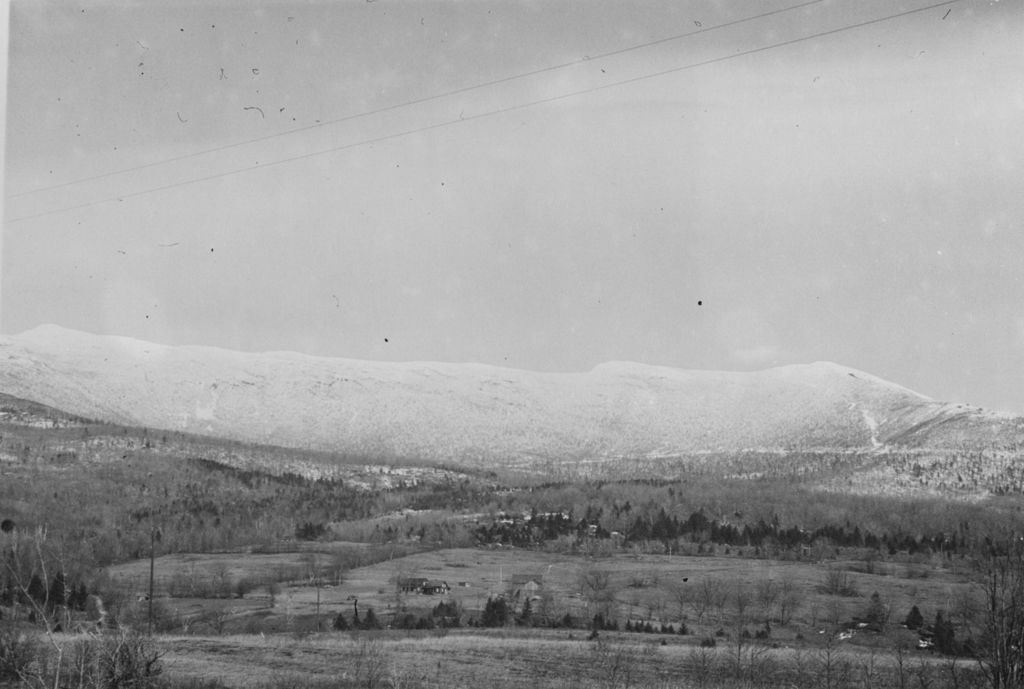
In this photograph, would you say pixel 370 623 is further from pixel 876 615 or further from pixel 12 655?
pixel 12 655

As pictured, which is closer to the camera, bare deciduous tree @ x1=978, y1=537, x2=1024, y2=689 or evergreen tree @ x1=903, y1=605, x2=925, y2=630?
bare deciduous tree @ x1=978, y1=537, x2=1024, y2=689

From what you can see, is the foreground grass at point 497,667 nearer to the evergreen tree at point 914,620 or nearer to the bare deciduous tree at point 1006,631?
the bare deciduous tree at point 1006,631

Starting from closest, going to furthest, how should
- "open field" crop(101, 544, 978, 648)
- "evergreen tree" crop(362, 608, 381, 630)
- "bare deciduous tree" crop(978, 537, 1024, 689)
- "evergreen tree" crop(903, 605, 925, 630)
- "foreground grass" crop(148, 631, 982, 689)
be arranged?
"bare deciduous tree" crop(978, 537, 1024, 689) → "foreground grass" crop(148, 631, 982, 689) → "evergreen tree" crop(362, 608, 381, 630) → "evergreen tree" crop(903, 605, 925, 630) → "open field" crop(101, 544, 978, 648)

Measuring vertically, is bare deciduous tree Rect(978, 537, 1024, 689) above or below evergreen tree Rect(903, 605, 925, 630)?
above

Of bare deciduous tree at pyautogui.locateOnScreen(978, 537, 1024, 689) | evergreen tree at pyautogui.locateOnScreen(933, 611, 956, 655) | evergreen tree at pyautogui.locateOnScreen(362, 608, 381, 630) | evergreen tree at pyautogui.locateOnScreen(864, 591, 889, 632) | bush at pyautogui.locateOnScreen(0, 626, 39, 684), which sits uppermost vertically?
bare deciduous tree at pyautogui.locateOnScreen(978, 537, 1024, 689)

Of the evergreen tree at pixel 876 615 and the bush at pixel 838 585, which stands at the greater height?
the bush at pixel 838 585

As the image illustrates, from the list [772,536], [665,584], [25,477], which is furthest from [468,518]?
[25,477]

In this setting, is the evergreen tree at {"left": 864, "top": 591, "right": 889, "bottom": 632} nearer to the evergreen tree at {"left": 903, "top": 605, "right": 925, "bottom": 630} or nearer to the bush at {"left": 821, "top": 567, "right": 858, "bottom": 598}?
the evergreen tree at {"left": 903, "top": 605, "right": 925, "bottom": 630}

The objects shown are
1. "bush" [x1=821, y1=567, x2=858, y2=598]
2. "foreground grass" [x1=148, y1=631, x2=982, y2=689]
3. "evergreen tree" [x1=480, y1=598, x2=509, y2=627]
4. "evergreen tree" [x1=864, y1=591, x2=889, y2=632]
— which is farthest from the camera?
"bush" [x1=821, y1=567, x2=858, y2=598]

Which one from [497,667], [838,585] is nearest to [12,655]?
[497,667]

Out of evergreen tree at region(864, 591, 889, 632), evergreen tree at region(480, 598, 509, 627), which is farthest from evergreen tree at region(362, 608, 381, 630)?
evergreen tree at region(864, 591, 889, 632)

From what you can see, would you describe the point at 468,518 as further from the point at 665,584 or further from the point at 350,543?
the point at 665,584

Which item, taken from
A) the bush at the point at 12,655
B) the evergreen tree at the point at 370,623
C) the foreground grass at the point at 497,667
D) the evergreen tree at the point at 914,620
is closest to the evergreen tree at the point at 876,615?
the evergreen tree at the point at 914,620
